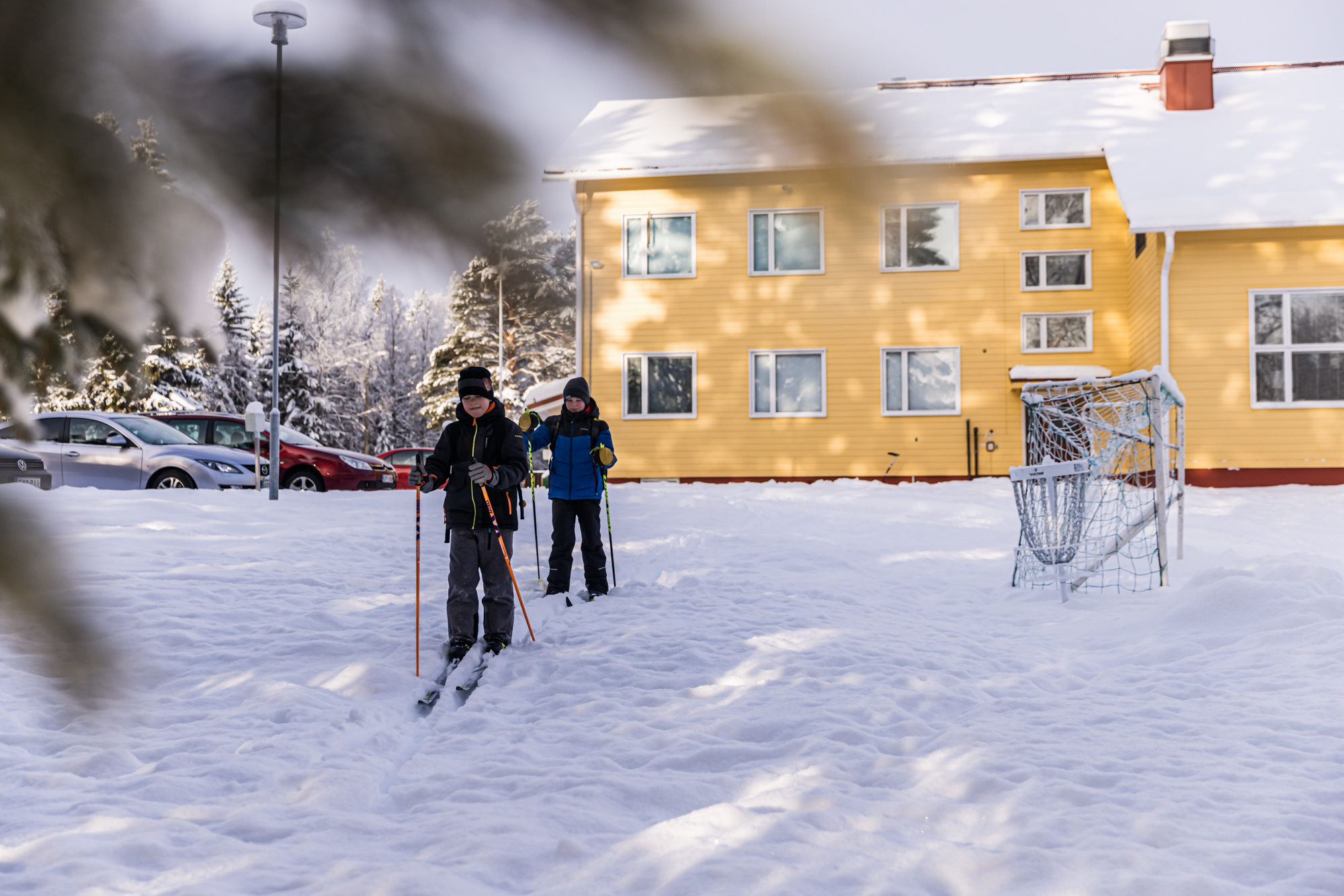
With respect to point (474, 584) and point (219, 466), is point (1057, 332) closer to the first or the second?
point (219, 466)

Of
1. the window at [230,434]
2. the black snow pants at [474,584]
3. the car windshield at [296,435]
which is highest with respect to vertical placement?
the window at [230,434]

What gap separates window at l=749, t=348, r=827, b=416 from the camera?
1838 centimetres

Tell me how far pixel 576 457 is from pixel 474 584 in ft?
6.83

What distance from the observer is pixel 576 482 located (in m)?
8.38

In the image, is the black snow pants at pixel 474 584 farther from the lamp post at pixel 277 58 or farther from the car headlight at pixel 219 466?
the car headlight at pixel 219 466

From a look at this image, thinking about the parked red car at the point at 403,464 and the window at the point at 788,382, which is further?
the parked red car at the point at 403,464

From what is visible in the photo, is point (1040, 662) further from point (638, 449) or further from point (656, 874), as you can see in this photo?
point (638, 449)

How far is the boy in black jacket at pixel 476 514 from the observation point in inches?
253

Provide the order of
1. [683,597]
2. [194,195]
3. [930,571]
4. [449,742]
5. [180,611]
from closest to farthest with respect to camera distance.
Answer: [194,195]
[449,742]
[180,611]
[683,597]
[930,571]

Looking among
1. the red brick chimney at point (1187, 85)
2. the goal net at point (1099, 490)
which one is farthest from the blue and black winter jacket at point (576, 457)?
the red brick chimney at point (1187, 85)

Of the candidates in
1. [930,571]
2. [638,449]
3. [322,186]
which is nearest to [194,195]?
[322,186]

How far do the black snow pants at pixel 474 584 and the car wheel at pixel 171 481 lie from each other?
10.1m

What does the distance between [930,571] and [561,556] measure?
3.95 meters

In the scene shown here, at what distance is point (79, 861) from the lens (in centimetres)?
325
